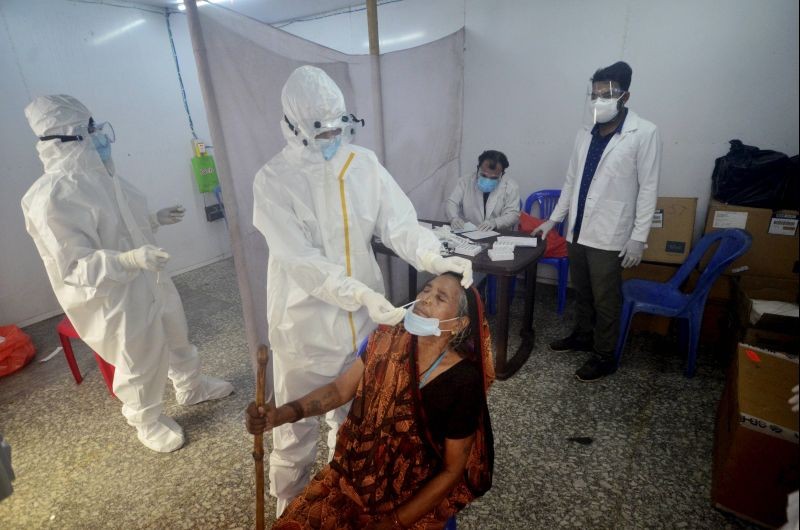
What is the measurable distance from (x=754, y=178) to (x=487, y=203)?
1.61m

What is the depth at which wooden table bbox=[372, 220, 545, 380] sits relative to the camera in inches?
87.1

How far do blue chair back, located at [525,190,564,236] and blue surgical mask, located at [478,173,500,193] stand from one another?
2.27 feet

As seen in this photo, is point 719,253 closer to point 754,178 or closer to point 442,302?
point 754,178

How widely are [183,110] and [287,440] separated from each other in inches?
155

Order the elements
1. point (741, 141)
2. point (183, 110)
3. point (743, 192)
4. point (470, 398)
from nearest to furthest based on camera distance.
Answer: point (470, 398), point (743, 192), point (741, 141), point (183, 110)

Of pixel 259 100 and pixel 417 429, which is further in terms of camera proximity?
pixel 259 100

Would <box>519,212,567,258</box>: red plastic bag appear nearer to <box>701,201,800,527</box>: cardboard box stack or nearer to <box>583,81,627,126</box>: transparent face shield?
<box>583,81,627,126</box>: transparent face shield

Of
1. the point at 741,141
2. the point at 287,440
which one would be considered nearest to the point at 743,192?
the point at 741,141

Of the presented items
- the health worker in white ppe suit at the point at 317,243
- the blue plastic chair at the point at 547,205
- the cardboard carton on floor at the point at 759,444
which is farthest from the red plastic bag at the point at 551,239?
the health worker in white ppe suit at the point at 317,243

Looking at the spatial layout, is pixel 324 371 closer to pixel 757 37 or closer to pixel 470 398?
pixel 470 398

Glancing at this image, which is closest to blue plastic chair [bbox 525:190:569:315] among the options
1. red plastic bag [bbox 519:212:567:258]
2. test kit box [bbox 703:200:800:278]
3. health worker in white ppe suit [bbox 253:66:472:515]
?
red plastic bag [bbox 519:212:567:258]

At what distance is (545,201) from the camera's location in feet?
11.5

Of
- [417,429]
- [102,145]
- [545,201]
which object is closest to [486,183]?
[545,201]

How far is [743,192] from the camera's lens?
8.22 ft
